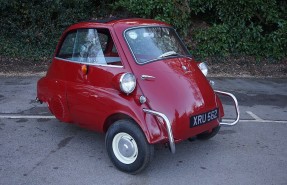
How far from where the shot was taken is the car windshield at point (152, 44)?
4.58 meters

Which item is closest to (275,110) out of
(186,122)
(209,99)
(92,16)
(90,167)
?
(209,99)

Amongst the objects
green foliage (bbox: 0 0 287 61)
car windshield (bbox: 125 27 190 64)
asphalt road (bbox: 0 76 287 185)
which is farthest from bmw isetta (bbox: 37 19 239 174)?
green foliage (bbox: 0 0 287 61)

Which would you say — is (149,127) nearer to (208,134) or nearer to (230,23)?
(208,134)

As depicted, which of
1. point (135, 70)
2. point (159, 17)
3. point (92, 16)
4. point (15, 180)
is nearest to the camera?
point (15, 180)

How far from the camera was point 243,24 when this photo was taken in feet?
37.2

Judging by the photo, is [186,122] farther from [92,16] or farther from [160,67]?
[92,16]

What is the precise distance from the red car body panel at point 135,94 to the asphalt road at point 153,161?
0.42 meters

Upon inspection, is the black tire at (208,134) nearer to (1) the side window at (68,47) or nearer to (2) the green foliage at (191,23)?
(1) the side window at (68,47)

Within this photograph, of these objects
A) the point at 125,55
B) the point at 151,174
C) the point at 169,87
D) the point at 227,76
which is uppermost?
the point at 125,55

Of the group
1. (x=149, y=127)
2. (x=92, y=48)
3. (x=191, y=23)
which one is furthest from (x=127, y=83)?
(x=191, y=23)

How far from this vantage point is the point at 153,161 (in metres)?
4.62

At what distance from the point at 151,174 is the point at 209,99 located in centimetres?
115

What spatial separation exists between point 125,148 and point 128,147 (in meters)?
0.04

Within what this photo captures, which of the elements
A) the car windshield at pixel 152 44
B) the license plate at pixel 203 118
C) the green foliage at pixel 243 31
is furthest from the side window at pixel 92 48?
the green foliage at pixel 243 31
